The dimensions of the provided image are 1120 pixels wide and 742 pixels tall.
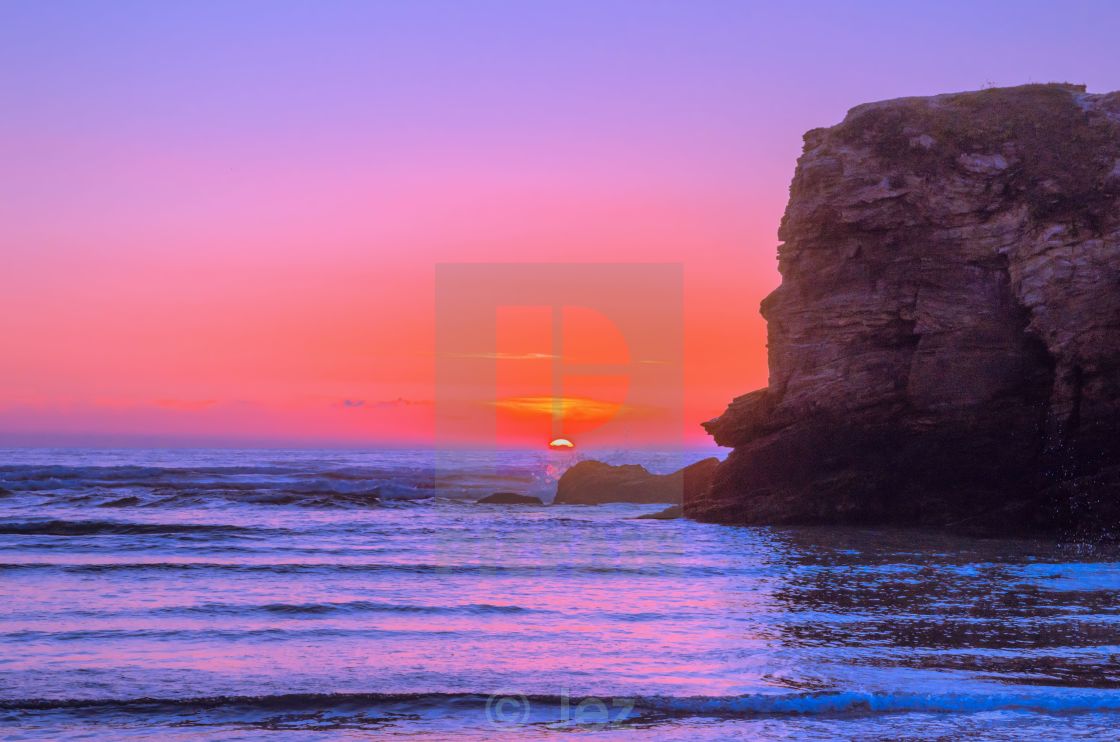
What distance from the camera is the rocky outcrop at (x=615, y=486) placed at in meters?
36.8

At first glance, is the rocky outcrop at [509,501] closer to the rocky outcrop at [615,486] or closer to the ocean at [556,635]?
the rocky outcrop at [615,486]

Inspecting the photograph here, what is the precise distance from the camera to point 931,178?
79.9ft

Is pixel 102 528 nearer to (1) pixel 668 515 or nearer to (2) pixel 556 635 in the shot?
(1) pixel 668 515

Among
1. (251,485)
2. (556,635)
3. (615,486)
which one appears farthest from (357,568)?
(251,485)

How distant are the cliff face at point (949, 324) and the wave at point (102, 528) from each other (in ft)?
43.7

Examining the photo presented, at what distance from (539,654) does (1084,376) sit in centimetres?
1734

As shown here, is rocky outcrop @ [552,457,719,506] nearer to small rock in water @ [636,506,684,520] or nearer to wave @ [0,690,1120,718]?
small rock in water @ [636,506,684,520]

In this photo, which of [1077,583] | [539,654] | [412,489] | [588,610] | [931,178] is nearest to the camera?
[539,654]

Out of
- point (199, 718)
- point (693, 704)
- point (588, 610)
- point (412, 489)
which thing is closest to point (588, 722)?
point (693, 704)

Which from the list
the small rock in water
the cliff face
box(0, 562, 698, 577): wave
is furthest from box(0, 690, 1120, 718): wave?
the small rock in water

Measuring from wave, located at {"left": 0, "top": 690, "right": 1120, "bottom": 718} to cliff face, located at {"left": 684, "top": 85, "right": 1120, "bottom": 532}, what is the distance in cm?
1498

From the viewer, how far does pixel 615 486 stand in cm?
3775

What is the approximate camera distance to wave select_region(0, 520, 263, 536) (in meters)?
24.2

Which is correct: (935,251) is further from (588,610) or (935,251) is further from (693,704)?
(693,704)
